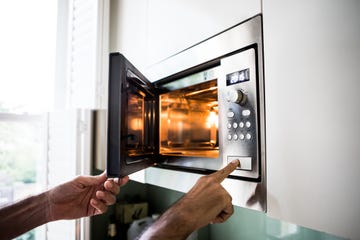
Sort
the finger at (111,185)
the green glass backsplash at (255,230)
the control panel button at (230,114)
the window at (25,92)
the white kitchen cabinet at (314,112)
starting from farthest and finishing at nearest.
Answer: the window at (25,92)
the green glass backsplash at (255,230)
the finger at (111,185)
the control panel button at (230,114)
the white kitchen cabinet at (314,112)

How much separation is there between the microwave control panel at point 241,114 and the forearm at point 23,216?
2.38 feet

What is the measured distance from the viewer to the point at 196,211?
0.55 m

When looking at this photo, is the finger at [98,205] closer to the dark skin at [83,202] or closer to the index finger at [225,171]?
the dark skin at [83,202]

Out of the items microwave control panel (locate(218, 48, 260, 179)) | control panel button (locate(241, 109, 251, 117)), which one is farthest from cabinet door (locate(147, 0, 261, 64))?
control panel button (locate(241, 109, 251, 117))

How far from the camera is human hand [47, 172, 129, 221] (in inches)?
35.4

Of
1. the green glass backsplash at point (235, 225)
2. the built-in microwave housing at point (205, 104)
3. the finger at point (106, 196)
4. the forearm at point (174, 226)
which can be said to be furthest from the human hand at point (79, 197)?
the green glass backsplash at point (235, 225)

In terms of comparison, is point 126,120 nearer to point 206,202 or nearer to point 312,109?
point 206,202

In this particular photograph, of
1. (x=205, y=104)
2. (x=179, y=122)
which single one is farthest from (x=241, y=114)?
(x=179, y=122)

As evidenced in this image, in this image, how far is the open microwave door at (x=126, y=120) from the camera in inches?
22.6

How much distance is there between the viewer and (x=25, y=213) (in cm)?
89

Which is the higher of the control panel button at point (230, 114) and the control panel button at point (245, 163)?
the control panel button at point (230, 114)

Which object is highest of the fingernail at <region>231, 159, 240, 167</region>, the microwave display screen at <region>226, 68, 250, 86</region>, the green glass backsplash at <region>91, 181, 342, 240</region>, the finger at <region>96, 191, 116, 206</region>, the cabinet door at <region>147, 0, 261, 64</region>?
the cabinet door at <region>147, 0, 261, 64</region>

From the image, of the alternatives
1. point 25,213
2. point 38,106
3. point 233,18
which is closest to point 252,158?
point 233,18

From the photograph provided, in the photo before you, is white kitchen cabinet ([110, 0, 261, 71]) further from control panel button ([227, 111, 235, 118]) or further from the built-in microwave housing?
control panel button ([227, 111, 235, 118])
